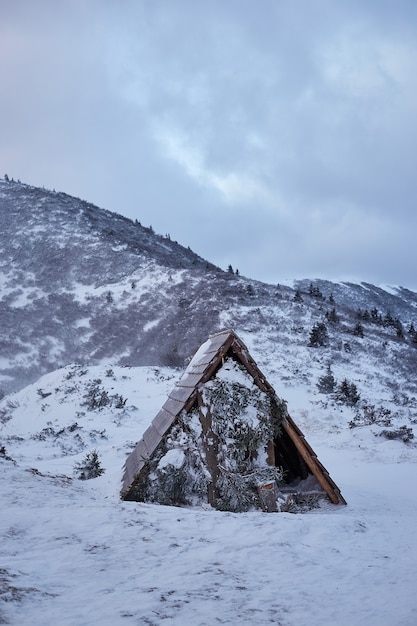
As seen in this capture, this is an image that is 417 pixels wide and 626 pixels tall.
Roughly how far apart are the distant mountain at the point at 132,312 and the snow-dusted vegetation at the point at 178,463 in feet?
0.55

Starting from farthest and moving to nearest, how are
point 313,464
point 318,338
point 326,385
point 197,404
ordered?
point 318,338
point 326,385
point 313,464
point 197,404

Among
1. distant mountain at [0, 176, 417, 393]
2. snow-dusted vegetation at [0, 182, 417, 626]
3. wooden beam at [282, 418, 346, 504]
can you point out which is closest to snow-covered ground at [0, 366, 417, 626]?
snow-dusted vegetation at [0, 182, 417, 626]

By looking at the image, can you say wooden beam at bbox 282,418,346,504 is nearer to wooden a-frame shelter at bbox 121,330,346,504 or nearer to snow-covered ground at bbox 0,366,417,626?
wooden a-frame shelter at bbox 121,330,346,504

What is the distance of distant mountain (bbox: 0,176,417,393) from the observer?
76.6 ft

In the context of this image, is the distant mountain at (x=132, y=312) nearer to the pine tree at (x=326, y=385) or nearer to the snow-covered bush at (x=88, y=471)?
the pine tree at (x=326, y=385)

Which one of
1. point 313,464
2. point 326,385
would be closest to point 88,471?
point 313,464

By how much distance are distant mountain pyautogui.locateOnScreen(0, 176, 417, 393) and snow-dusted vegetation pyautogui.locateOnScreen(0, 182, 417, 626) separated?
0.55ft

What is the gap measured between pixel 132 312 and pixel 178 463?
28.2 m

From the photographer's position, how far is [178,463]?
16.8ft

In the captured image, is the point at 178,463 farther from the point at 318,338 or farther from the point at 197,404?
the point at 318,338

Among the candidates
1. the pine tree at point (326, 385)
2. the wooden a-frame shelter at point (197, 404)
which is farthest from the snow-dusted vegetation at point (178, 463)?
the pine tree at point (326, 385)

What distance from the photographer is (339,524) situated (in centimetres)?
410

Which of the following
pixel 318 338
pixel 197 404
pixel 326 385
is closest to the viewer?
pixel 197 404

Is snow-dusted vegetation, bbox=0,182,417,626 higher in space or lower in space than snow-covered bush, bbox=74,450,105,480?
higher
